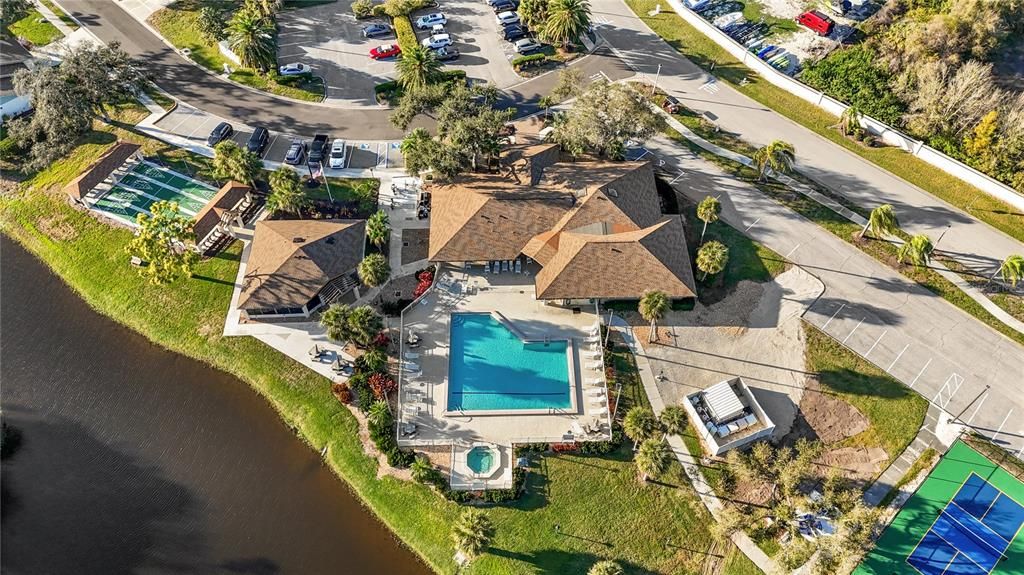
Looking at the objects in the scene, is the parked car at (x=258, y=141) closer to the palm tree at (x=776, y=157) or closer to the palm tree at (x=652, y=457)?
the palm tree at (x=652, y=457)

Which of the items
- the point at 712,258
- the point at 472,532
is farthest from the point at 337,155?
the point at 472,532

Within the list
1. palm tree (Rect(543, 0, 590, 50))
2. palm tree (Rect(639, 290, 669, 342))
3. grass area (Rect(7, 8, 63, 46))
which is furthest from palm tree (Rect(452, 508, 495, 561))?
grass area (Rect(7, 8, 63, 46))

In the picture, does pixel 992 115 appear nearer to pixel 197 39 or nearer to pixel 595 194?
pixel 595 194

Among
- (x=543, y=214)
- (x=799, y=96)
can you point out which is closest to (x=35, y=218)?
(x=543, y=214)

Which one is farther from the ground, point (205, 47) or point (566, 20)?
point (566, 20)

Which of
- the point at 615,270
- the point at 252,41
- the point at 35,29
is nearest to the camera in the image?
the point at 615,270

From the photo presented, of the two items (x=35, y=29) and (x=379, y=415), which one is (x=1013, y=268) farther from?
(x=35, y=29)
